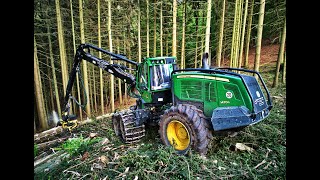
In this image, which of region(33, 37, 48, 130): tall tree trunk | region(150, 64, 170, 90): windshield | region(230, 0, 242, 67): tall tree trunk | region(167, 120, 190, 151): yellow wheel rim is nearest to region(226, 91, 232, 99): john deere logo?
region(167, 120, 190, 151): yellow wheel rim

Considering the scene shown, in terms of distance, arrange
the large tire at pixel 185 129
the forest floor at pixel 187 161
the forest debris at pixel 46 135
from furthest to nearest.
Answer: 1. the forest debris at pixel 46 135
2. the large tire at pixel 185 129
3. the forest floor at pixel 187 161

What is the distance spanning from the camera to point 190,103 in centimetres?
477

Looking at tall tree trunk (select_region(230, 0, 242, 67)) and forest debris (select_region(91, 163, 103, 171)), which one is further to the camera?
tall tree trunk (select_region(230, 0, 242, 67))

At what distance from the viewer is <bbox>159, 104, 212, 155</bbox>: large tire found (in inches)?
164

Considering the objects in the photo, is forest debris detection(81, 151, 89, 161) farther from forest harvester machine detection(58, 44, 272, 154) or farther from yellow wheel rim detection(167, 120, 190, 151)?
yellow wheel rim detection(167, 120, 190, 151)

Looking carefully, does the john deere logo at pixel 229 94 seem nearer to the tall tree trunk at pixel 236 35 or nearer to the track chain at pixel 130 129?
the track chain at pixel 130 129

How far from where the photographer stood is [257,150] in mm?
4473

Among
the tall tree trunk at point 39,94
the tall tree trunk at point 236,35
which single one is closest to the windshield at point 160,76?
the tall tree trunk at point 39,94

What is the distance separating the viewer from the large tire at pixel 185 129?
13.7 ft

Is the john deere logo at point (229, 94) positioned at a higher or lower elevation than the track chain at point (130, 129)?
higher
